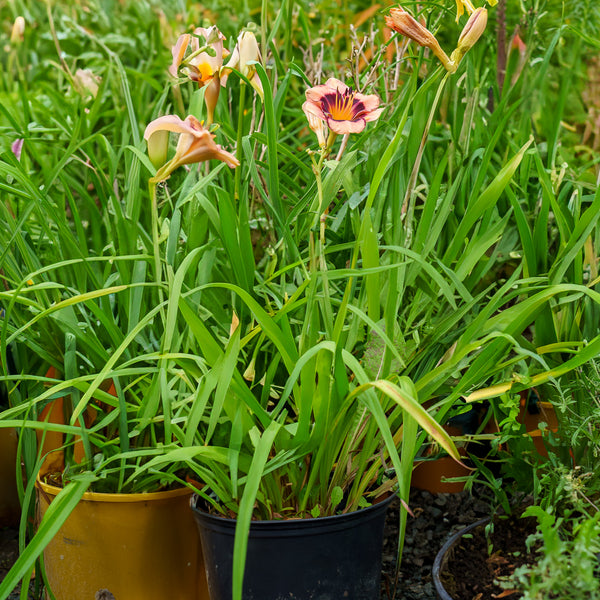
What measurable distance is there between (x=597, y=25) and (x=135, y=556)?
169 cm

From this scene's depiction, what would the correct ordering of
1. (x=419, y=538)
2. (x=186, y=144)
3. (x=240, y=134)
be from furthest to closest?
(x=419, y=538), (x=240, y=134), (x=186, y=144)

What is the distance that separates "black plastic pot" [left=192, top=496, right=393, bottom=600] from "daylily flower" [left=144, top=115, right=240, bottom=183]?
17.9 inches

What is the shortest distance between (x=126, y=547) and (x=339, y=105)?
0.72 metres

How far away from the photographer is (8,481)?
1.55 meters

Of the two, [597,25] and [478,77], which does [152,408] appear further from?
[597,25]

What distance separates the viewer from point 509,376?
3.72 feet

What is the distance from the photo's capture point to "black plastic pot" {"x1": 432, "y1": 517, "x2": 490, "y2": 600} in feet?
3.06

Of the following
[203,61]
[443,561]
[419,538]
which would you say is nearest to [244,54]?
[203,61]

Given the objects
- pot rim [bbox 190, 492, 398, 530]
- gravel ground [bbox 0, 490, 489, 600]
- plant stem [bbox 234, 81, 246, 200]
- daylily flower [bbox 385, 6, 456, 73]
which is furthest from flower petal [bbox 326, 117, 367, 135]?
gravel ground [bbox 0, 490, 489, 600]

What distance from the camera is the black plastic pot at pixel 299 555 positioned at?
0.91 metres

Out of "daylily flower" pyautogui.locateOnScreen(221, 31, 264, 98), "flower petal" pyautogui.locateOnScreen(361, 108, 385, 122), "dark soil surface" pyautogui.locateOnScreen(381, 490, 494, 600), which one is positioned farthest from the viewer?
"dark soil surface" pyautogui.locateOnScreen(381, 490, 494, 600)

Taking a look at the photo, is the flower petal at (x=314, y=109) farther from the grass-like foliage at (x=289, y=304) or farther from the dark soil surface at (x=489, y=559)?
the dark soil surface at (x=489, y=559)

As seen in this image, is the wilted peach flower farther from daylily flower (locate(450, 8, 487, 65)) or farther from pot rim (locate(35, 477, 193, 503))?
pot rim (locate(35, 477, 193, 503))

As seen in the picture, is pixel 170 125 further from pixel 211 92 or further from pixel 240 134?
pixel 240 134
